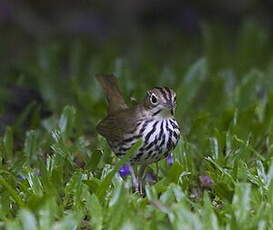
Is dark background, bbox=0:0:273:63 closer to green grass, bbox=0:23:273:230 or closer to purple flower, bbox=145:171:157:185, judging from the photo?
green grass, bbox=0:23:273:230

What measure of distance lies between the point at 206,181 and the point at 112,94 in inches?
36.3

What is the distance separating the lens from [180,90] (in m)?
7.10

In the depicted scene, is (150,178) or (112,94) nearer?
(150,178)

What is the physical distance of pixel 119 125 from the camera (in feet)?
17.9

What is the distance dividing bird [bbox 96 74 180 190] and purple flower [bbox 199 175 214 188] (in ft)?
1.12

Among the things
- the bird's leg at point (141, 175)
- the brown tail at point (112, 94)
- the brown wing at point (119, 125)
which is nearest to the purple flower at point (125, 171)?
the bird's leg at point (141, 175)

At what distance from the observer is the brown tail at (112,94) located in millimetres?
5922

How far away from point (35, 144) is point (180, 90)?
4.97 ft

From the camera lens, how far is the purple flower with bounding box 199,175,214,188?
546 cm

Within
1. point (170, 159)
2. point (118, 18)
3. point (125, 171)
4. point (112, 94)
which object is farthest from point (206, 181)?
point (118, 18)

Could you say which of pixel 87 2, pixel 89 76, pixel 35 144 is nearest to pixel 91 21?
pixel 87 2

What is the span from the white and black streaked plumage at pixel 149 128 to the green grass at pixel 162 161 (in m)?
Answer: 0.14

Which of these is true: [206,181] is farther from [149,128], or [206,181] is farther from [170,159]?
[149,128]

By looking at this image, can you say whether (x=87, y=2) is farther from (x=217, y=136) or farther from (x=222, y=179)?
(x=222, y=179)
